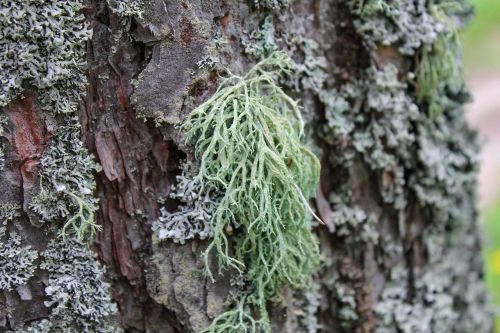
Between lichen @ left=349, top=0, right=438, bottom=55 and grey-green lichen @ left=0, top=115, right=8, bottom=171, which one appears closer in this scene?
grey-green lichen @ left=0, top=115, right=8, bottom=171

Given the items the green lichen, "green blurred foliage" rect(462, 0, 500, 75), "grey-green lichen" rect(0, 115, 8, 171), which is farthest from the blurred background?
"grey-green lichen" rect(0, 115, 8, 171)

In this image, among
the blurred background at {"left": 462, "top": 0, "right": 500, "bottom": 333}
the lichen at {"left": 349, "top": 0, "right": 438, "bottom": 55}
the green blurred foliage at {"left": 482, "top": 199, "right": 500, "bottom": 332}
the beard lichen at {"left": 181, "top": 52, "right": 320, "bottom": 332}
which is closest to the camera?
the beard lichen at {"left": 181, "top": 52, "right": 320, "bottom": 332}

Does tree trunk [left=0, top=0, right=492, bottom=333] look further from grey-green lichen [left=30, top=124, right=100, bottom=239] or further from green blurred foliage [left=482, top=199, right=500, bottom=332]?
green blurred foliage [left=482, top=199, right=500, bottom=332]

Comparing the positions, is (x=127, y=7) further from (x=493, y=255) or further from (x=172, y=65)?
(x=493, y=255)

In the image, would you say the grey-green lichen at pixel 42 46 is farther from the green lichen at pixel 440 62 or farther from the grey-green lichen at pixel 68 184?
the green lichen at pixel 440 62

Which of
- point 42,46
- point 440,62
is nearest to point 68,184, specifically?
point 42,46

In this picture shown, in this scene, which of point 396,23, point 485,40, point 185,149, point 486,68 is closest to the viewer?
point 185,149

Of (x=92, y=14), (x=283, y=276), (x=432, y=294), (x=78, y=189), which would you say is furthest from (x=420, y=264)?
(x=92, y=14)

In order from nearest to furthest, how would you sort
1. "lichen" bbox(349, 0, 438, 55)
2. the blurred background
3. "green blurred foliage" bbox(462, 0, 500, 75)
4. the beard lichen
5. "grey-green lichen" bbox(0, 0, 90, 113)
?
"grey-green lichen" bbox(0, 0, 90, 113) < the beard lichen < "lichen" bbox(349, 0, 438, 55) < the blurred background < "green blurred foliage" bbox(462, 0, 500, 75)

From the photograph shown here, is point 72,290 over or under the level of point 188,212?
under
